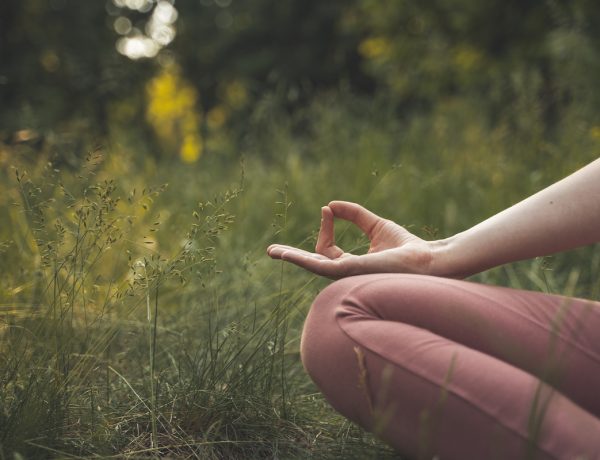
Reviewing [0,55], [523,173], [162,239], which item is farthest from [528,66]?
[0,55]

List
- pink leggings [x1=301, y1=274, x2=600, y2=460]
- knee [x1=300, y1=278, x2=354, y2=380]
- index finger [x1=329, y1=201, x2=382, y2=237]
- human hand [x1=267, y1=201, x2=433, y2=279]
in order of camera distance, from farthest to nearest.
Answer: index finger [x1=329, y1=201, x2=382, y2=237]
human hand [x1=267, y1=201, x2=433, y2=279]
knee [x1=300, y1=278, x2=354, y2=380]
pink leggings [x1=301, y1=274, x2=600, y2=460]

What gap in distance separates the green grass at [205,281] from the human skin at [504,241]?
0.81 ft

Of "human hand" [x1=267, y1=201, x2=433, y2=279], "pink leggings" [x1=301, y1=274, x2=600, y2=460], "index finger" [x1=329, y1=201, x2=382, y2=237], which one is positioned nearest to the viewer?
"pink leggings" [x1=301, y1=274, x2=600, y2=460]

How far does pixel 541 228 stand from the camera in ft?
4.13

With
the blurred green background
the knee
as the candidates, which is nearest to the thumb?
the blurred green background

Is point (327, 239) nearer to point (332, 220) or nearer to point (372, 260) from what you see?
point (332, 220)

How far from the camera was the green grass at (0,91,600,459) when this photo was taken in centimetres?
148

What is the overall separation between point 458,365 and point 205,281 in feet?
4.58

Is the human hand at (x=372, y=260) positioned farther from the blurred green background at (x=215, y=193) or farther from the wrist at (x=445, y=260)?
the blurred green background at (x=215, y=193)

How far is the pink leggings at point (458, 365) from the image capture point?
1.05m

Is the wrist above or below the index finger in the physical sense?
below

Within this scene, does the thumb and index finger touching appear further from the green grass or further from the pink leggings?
the pink leggings

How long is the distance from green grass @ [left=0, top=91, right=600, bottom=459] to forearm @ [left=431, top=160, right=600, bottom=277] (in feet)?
0.85

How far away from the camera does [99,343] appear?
5.65 feet
